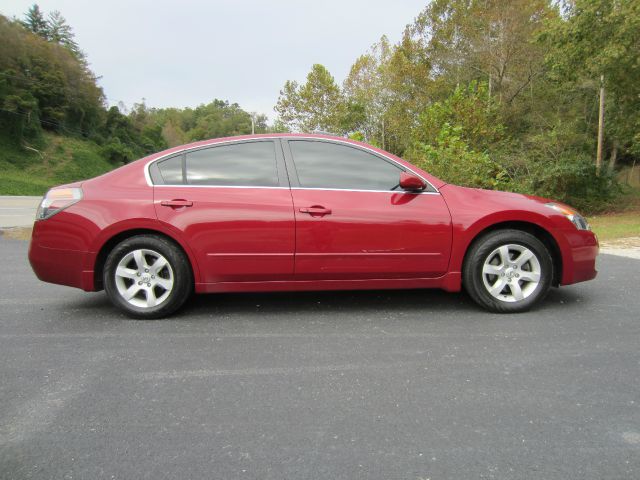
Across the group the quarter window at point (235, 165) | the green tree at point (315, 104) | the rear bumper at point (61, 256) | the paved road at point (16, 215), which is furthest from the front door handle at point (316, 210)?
the green tree at point (315, 104)

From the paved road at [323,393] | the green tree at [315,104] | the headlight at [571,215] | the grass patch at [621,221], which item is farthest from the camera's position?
the green tree at [315,104]

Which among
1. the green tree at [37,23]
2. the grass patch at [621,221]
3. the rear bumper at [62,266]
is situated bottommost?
the rear bumper at [62,266]

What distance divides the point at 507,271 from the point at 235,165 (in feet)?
8.19

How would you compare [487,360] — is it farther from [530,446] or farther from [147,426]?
[147,426]

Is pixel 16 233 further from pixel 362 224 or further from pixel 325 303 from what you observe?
pixel 362 224

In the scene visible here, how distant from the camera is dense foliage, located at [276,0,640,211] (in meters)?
13.9

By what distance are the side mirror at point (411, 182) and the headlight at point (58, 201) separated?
8.83 feet

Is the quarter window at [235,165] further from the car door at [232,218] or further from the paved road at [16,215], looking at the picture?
the paved road at [16,215]

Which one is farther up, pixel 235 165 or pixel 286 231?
pixel 235 165

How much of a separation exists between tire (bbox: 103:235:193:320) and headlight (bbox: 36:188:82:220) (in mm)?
541

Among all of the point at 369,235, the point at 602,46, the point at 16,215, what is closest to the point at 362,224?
the point at 369,235

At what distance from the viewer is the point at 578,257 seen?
3.83 metres

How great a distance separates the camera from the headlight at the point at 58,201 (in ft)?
12.0

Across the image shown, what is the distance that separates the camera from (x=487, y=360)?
2859mm
